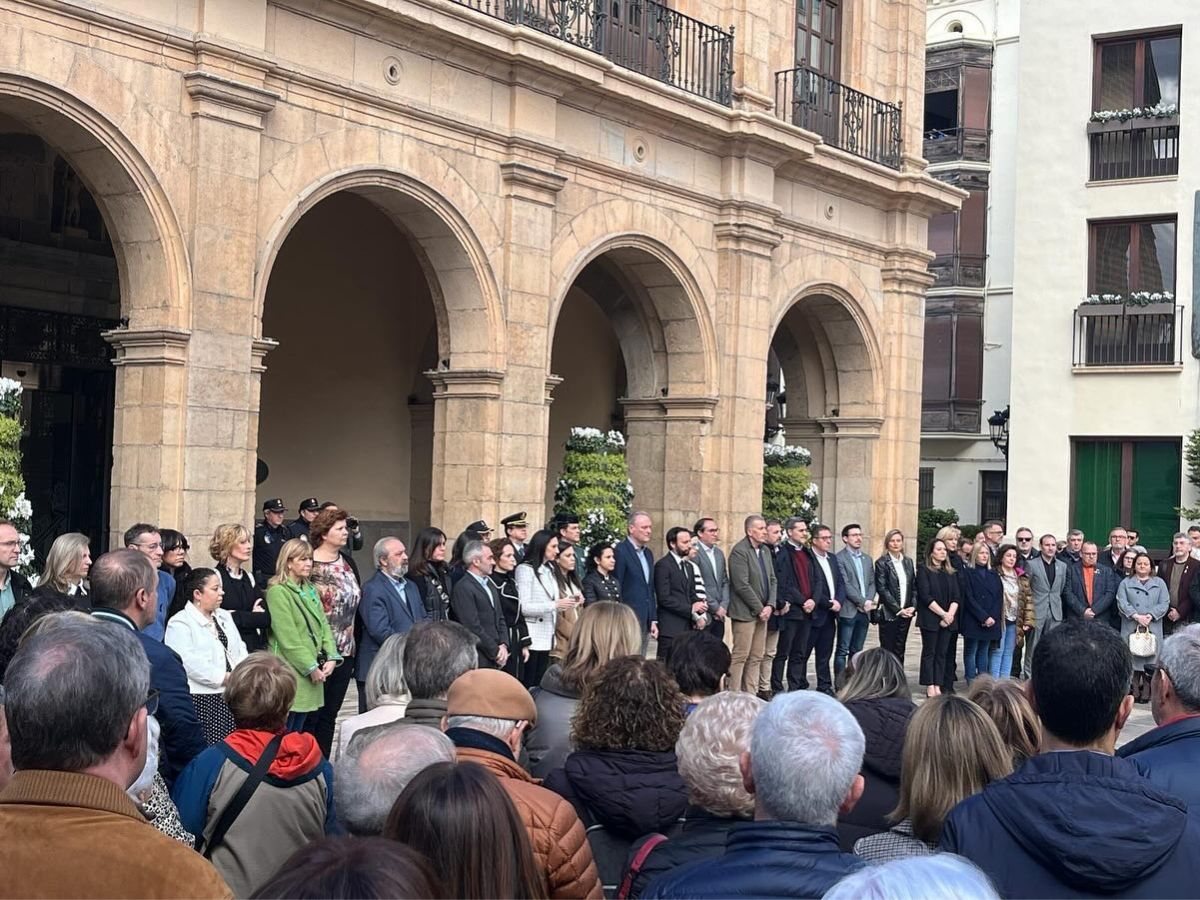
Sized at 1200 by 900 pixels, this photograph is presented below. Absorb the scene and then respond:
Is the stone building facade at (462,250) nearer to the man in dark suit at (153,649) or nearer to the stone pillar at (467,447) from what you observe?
the stone pillar at (467,447)

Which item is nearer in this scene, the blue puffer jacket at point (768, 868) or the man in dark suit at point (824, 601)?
the blue puffer jacket at point (768, 868)

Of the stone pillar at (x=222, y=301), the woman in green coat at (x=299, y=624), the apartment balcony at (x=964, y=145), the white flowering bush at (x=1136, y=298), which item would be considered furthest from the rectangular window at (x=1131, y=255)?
the woman in green coat at (x=299, y=624)

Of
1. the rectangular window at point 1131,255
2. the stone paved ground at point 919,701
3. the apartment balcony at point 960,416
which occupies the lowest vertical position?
the stone paved ground at point 919,701

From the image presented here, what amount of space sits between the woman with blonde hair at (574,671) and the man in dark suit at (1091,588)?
10157 millimetres

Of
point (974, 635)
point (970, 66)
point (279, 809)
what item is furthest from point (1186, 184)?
point (279, 809)

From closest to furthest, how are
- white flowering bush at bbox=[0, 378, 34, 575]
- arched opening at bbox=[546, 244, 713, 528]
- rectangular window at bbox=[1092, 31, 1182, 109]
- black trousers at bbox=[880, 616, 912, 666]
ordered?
white flowering bush at bbox=[0, 378, 34, 575] → black trousers at bbox=[880, 616, 912, 666] → arched opening at bbox=[546, 244, 713, 528] → rectangular window at bbox=[1092, 31, 1182, 109]

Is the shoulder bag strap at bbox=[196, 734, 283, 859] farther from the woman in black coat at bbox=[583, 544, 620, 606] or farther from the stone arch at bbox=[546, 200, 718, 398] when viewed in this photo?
the stone arch at bbox=[546, 200, 718, 398]

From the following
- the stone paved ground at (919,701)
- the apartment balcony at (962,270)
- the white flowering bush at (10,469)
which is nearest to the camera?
the white flowering bush at (10,469)

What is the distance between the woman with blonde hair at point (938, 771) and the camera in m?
4.00

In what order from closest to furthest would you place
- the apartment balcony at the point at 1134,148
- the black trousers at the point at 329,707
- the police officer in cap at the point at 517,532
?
the black trousers at the point at 329,707 → the police officer in cap at the point at 517,532 → the apartment balcony at the point at 1134,148

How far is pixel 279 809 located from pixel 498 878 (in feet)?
5.99

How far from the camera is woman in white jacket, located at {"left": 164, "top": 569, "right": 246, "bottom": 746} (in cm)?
727

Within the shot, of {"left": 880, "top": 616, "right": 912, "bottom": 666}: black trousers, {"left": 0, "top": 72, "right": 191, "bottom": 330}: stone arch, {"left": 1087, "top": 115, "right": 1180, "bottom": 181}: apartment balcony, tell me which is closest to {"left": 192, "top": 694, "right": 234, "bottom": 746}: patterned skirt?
{"left": 0, "top": 72, "right": 191, "bottom": 330}: stone arch

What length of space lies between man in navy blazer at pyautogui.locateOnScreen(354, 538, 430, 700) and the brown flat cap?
16.4 ft
